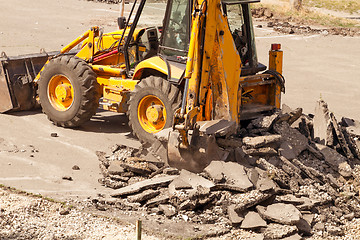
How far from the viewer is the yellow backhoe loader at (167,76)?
8039mm

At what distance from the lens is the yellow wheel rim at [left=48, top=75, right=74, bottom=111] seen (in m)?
10.6

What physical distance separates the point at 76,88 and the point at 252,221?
4.78 meters

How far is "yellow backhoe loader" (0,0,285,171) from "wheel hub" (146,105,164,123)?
16 millimetres

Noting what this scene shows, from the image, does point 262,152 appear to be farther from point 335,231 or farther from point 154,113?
point 154,113

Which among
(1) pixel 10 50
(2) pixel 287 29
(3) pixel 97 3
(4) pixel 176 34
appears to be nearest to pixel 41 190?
(4) pixel 176 34

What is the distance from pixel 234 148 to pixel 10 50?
37.7ft

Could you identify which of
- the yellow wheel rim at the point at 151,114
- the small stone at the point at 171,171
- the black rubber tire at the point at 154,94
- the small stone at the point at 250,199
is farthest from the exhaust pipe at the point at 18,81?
the small stone at the point at 250,199

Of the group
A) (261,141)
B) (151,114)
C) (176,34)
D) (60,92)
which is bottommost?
(261,141)

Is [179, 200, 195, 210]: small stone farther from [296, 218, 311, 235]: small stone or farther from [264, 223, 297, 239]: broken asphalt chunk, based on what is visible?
[296, 218, 311, 235]: small stone

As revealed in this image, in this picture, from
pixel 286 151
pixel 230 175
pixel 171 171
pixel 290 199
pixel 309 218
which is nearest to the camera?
pixel 309 218

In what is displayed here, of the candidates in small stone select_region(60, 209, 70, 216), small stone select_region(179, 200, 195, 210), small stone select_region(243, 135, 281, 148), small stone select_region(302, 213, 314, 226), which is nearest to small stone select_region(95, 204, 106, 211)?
small stone select_region(60, 209, 70, 216)

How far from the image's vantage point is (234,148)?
8.11 m

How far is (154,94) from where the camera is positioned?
917 centimetres

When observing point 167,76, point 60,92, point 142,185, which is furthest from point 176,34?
point 142,185
